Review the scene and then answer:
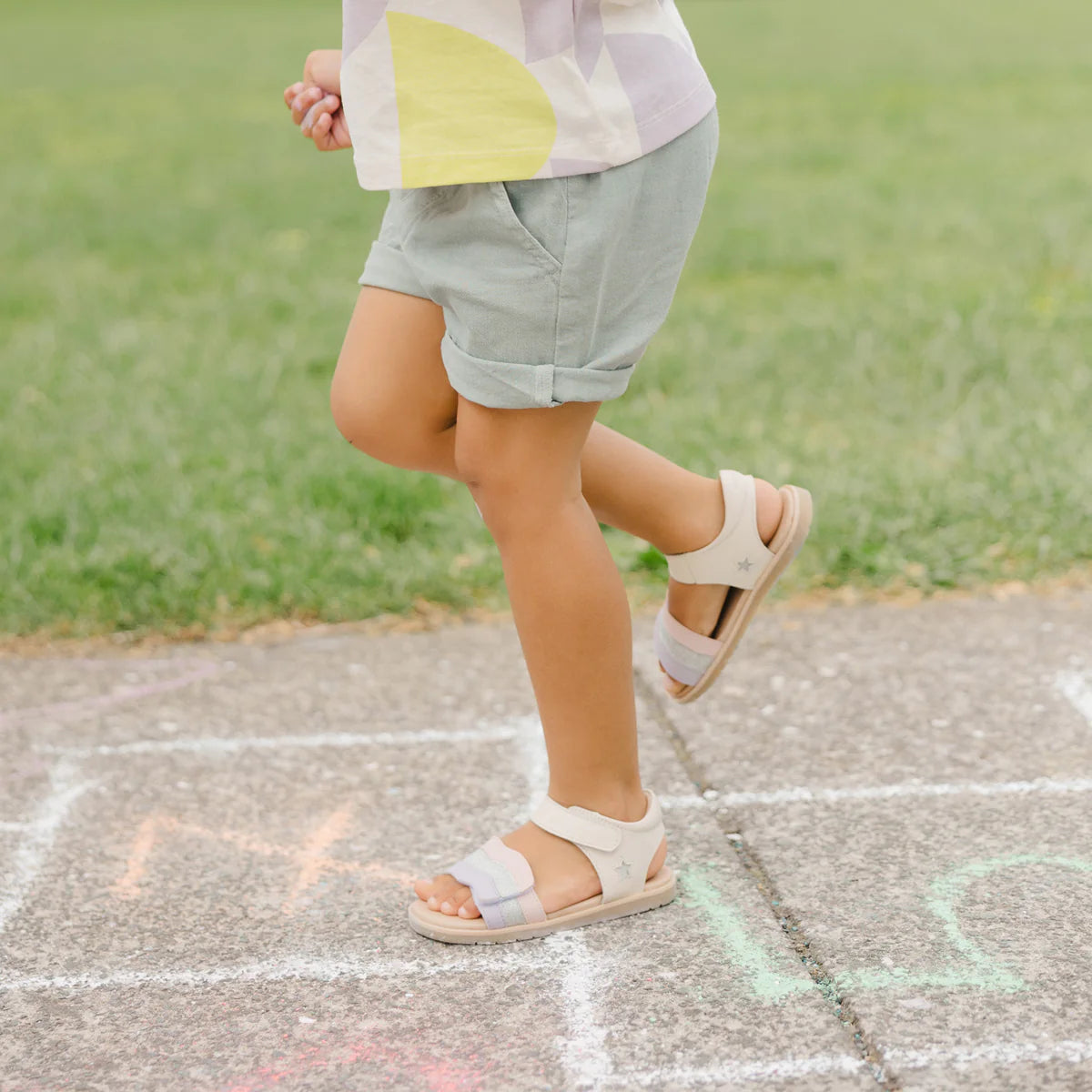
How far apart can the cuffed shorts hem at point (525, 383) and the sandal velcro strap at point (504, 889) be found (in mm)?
558

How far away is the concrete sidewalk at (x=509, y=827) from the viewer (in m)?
1.58

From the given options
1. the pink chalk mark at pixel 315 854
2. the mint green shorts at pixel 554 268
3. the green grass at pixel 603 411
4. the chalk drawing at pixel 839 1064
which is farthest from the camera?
the green grass at pixel 603 411

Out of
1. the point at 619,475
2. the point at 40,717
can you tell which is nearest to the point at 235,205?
the point at 40,717

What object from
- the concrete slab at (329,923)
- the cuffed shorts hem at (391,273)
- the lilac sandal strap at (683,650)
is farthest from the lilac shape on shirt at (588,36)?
the concrete slab at (329,923)

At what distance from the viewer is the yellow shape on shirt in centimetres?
159

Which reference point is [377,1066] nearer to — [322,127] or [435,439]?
[435,439]

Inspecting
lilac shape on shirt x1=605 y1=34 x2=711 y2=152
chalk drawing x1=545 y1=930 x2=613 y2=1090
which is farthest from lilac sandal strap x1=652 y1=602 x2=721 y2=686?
lilac shape on shirt x1=605 y1=34 x2=711 y2=152

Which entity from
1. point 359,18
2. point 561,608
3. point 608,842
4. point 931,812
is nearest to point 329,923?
point 608,842

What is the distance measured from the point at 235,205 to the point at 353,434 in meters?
5.29

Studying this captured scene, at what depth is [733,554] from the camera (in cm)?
205

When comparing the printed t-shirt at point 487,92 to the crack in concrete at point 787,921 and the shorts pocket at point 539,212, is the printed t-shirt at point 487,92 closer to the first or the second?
the shorts pocket at point 539,212

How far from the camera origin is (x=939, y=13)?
48.6 feet

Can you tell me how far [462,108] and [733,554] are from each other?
729 millimetres

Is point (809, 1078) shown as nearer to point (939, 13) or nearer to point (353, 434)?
point (353, 434)
